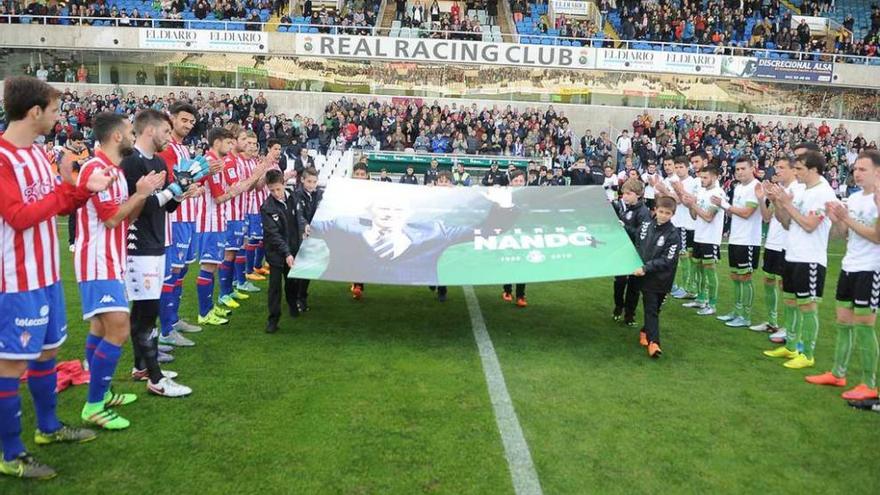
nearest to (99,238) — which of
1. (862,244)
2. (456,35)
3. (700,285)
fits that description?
(862,244)

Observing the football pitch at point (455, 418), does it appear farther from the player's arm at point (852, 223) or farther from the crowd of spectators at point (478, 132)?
the crowd of spectators at point (478, 132)

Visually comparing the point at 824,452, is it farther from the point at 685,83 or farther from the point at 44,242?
the point at 685,83

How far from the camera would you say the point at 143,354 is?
5.50m

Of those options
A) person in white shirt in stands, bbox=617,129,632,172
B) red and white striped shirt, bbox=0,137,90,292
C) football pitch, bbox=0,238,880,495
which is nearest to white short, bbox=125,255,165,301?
football pitch, bbox=0,238,880,495

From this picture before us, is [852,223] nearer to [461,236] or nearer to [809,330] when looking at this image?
[809,330]

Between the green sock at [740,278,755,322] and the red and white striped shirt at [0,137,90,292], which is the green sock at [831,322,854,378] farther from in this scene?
the red and white striped shirt at [0,137,90,292]

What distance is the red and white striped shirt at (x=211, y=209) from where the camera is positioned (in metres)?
7.77

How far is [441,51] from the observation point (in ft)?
95.5

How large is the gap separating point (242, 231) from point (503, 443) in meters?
5.63

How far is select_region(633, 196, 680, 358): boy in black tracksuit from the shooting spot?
715 cm

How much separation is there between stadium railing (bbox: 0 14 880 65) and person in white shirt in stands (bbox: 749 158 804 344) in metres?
22.4

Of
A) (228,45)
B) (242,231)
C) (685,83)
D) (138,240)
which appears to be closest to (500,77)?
(685,83)

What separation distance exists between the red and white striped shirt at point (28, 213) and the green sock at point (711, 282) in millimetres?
8155

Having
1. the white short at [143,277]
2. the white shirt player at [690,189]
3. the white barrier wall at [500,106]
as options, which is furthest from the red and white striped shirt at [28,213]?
the white barrier wall at [500,106]
